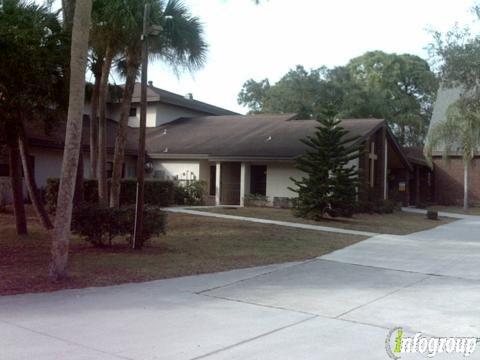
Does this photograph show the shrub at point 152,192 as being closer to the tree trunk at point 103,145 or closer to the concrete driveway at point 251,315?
the tree trunk at point 103,145

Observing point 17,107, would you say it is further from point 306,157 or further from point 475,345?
point 306,157

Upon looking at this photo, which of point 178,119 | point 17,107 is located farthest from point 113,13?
point 178,119

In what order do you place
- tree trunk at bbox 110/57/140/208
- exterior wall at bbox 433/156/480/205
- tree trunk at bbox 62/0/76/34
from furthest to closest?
1. exterior wall at bbox 433/156/480/205
2. tree trunk at bbox 110/57/140/208
3. tree trunk at bbox 62/0/76/34

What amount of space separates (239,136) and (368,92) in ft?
73.0

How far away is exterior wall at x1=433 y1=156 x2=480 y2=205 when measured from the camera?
3659cm

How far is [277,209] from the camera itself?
78.4 ft

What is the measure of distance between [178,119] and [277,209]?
39.7ft

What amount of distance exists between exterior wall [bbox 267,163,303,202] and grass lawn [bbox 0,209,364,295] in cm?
758

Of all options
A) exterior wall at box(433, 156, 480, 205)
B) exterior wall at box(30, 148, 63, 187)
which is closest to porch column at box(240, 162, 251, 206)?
exterior wall at box(30, 148, 63, 187)

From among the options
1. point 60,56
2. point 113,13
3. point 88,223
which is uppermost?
point 113,13

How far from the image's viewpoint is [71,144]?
893cm

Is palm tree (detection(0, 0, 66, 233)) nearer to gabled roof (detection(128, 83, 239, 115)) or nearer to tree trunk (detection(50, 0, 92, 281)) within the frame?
tree trunk (detection(50, 0, 92, 281))

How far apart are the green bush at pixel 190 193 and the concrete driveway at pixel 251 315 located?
1436 cm

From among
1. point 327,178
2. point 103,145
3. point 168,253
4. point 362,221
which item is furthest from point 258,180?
point 168,253
